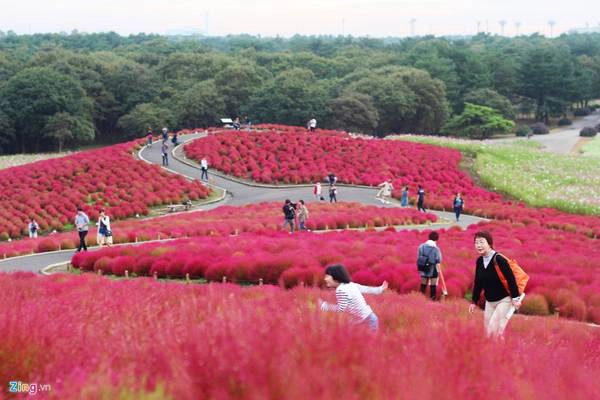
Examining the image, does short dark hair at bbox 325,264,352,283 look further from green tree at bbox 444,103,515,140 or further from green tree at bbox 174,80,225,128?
green tree at bbox 444,103,515,140

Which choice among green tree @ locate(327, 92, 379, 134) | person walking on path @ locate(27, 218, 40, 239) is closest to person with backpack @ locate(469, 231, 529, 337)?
person walking on path @ locate(27, 218, 40, 239)

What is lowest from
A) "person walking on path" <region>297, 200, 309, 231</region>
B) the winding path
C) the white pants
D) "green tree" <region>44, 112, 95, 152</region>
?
"green tree" <region>44, 112, 95, 152</region>

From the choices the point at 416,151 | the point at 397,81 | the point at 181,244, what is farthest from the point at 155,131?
the point at 181,244

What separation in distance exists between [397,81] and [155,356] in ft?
316

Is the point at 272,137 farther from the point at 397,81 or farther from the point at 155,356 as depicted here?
the point at 155,356

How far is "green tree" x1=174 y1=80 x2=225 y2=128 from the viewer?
3809 inches

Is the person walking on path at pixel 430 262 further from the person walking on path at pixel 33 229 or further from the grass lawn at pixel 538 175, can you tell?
the grass lawn at pixel 538 175

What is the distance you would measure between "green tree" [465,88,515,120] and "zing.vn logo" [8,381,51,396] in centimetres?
10921

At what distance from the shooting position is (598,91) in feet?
487

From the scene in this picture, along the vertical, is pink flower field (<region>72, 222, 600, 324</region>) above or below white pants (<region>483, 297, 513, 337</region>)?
below

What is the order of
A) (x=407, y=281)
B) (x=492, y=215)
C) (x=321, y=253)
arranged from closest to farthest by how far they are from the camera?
(x=407, y=281)
(x=321, y=253)
(x=492, y=215)

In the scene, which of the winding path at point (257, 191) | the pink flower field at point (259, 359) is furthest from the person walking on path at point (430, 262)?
the winding path at point (257, 191)

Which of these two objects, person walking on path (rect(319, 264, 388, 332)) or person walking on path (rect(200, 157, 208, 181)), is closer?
person walking on path (rect(319, 264, 388, 332))

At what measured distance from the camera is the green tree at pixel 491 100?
11000 centimetres
